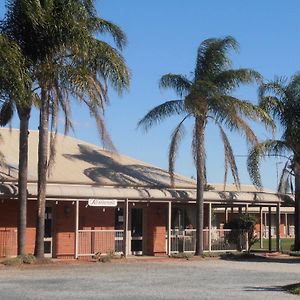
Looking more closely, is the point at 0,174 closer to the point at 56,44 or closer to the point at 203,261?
the point at 56,44

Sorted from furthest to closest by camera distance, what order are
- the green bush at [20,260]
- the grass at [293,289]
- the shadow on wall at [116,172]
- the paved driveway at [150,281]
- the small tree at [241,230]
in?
1. the small tree at [241,230]
2. the shadow on wall at [116,172]
3. the green bush at [20,260]
4. the grass at [293,289]
5. the paved driveway at [150,281]

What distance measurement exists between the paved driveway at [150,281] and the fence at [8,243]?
3105 millimetres

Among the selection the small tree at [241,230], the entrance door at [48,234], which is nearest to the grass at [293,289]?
the entrance door at [48,234]

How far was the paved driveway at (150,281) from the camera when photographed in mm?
15211

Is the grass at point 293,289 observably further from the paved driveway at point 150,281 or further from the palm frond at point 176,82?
the palm frond at point 176,82

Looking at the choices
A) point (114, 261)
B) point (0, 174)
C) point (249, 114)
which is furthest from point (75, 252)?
point (249, 114)

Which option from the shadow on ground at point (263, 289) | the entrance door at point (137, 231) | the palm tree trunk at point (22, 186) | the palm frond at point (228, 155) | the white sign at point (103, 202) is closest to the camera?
the shadow on ground at point (263, 289)

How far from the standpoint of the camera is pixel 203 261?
2755 cm

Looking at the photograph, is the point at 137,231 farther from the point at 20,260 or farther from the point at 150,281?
the point at 150,281

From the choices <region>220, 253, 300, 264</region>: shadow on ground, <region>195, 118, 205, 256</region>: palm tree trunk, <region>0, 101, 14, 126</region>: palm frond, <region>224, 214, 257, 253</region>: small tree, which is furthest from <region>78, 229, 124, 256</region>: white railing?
<region>224, 214, 257, 253</region>: small tree

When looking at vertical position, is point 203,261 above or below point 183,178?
below

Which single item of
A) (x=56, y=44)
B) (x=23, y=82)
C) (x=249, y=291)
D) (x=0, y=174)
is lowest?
(x=249, y=291)

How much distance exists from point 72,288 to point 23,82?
7.32 metres

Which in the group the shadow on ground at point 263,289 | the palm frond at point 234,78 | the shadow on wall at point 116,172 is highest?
the palm frond at point 234,78
